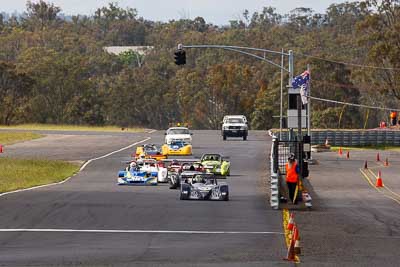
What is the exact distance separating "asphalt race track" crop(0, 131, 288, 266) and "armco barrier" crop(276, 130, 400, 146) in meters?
39.7

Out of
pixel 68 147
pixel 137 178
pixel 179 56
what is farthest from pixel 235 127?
pixel 137 178

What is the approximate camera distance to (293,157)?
32562mm

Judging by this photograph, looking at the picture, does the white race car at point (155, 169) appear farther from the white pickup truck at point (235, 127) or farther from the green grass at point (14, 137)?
the white pickup truck at point (235, 127)

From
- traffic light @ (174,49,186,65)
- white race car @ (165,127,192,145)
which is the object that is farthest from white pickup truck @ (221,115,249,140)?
traffic light @ (174,49,186,65)

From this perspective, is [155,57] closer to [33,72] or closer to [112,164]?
[33,72]

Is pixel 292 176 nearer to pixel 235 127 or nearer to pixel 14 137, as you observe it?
pixel 235 127

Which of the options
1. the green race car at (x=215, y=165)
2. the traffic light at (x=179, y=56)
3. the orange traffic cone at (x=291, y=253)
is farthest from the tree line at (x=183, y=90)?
the orange traffic cone at (x=291, y=253)

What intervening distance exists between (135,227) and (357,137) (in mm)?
59792

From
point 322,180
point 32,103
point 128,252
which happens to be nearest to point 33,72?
point 32,103

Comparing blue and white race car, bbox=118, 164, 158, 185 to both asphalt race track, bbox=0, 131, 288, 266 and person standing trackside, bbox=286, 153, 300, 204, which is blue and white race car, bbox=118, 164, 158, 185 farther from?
person standing trackside, bbox=286, 153, 300, 204

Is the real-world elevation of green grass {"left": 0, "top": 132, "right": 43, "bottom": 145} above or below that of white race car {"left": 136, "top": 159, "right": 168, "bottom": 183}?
below

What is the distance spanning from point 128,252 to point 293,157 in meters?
13.7

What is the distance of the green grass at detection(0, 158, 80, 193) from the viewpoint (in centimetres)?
4112

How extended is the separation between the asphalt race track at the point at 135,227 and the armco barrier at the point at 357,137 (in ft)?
130
